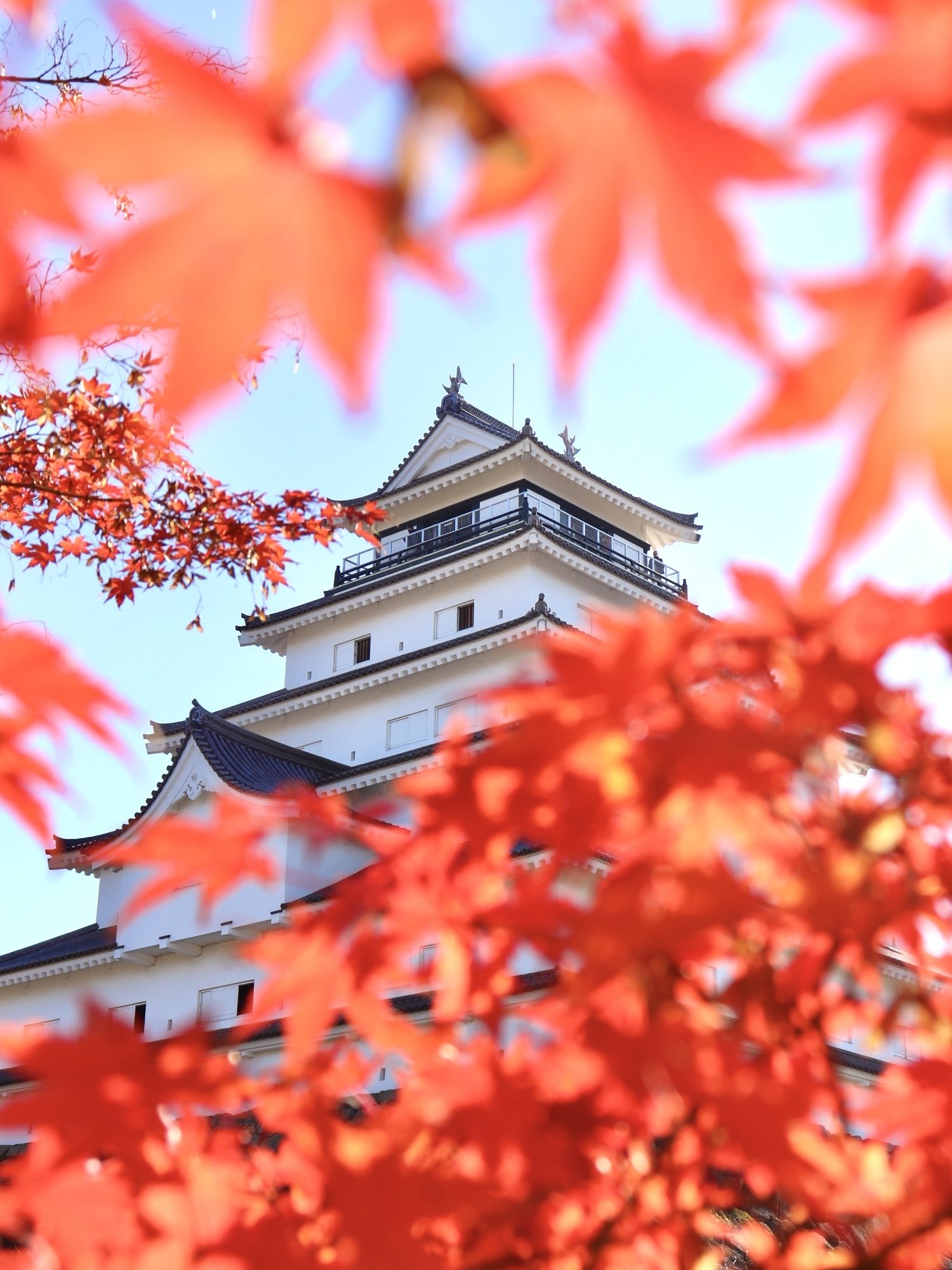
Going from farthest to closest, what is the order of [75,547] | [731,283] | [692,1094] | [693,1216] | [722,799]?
[75,547], [693,1216], [722,799], [692,1094], [731,283]

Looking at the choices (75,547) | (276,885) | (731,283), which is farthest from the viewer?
(276,885)

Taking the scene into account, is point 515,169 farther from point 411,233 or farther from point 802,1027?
point 802,1027

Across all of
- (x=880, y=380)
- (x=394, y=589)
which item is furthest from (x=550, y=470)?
(x=880, y=380)

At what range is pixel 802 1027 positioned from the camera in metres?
1.11

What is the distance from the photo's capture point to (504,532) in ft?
54.8

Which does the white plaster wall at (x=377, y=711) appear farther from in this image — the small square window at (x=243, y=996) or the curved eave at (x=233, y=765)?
the small square window at (x=243, y=996)

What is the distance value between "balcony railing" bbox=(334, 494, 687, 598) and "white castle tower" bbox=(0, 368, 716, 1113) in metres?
0.04

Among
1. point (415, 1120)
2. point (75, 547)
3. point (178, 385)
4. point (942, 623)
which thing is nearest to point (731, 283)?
point (178, 385)

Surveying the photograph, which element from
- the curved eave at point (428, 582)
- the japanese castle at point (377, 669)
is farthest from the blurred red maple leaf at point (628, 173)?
the curved eave at point (428, 582)

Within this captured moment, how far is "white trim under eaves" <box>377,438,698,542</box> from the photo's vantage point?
1783 cm

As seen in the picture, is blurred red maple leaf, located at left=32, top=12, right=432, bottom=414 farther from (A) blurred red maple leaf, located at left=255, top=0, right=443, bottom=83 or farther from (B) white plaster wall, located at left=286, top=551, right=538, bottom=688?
(B) white plaster wall, located at left=286, top=551, right=538, bottom=688

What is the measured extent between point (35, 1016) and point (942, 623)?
55.1 feet

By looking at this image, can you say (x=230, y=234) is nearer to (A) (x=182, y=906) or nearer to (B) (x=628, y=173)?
(B) (x=628, y=173)

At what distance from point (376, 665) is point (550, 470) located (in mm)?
4262
